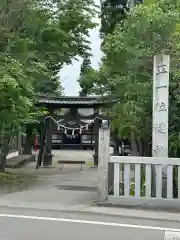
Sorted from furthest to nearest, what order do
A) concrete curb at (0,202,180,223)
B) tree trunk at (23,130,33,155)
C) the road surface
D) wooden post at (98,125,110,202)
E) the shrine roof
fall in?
tree trunk at (23,130,33,155), the shrine roof, wooden post at (98,125,110,202), concrete curb at (0,202,180,223), the road surface

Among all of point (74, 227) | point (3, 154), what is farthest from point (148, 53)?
point (3, 154)

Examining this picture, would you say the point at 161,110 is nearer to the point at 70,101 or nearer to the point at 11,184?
the point at 11,184

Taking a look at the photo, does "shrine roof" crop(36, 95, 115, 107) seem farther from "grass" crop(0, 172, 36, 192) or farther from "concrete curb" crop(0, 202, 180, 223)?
"concrete curb" crop(0, 202, 180, 223)

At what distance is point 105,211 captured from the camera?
30.5 ft

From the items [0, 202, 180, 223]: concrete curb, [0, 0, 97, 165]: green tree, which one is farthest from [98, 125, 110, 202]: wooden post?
[0, 0, 97, 165]: green tree

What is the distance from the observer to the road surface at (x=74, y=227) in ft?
23.0

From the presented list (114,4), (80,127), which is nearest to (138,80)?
(80,127)

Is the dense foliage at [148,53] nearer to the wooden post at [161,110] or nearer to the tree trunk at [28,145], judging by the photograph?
the wooden post at [161,110]

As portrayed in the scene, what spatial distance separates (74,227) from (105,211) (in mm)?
1696

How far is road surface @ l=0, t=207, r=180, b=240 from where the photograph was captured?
275 inches

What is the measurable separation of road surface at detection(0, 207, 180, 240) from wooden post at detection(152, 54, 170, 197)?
2.06 meters

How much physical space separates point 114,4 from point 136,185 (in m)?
22.2

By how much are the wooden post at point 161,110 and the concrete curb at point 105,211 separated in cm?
99

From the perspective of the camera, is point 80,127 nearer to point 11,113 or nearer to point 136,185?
point 11,113
